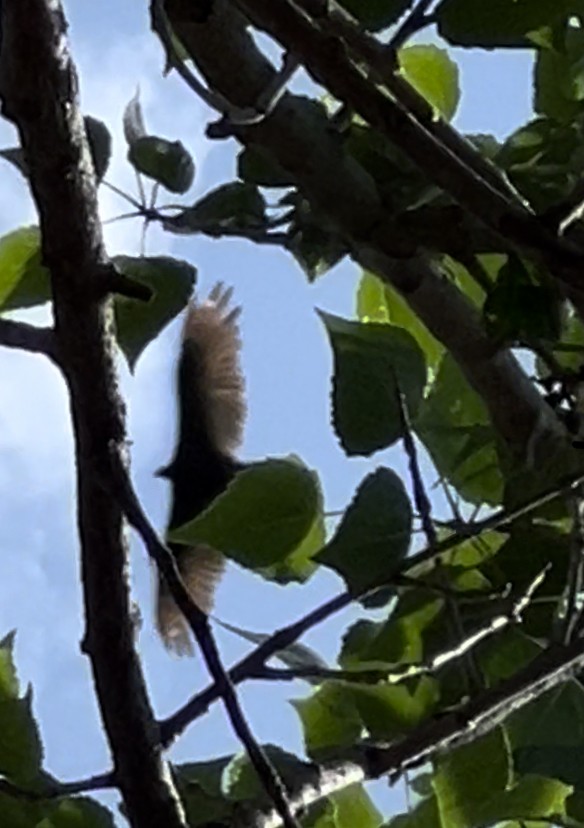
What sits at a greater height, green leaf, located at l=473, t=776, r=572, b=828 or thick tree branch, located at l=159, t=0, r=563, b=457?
thick tree branch, located at l=159, t=0, r=563, b=457

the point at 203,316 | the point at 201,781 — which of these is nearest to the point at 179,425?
the point at 203,316

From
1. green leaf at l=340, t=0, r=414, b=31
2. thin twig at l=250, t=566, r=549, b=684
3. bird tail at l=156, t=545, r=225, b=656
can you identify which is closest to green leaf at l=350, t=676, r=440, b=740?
thin twig at l=250, t=566, r=549, b=684

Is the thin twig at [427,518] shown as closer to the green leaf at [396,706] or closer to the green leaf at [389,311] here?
the green leaf at [396,706]

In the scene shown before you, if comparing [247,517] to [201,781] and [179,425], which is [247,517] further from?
[179,425]

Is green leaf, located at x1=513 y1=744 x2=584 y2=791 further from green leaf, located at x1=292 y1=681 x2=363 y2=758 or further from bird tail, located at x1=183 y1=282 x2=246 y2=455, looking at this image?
bird tail, located at x1=183 y1=282 x2=246 y2=455

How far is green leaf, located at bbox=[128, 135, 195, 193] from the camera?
0.66 meters

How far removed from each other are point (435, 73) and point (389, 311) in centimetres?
11

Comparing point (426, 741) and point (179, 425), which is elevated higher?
point (179, 425)

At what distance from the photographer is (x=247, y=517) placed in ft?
1.90

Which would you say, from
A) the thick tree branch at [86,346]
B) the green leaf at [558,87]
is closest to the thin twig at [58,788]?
the thick tree branch at [86,346]

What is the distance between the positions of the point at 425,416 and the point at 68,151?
231 mm

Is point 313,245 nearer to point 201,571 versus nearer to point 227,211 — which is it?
point 227,211

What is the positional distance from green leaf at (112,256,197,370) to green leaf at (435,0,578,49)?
5.1 inches

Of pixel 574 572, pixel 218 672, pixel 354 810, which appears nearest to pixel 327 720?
pixel 354 810
